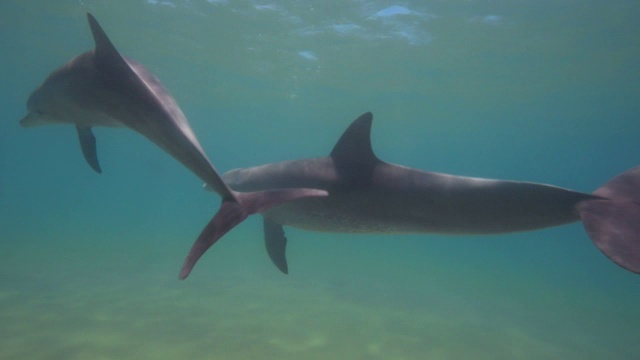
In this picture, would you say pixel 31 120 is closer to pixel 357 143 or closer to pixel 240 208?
pixel 240 208

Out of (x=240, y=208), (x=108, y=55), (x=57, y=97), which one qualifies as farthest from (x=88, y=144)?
(x=240, y=208)

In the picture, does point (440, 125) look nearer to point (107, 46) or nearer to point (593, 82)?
point (593, 82)

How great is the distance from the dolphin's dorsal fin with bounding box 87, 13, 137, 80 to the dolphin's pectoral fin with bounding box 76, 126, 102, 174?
286 centimetres

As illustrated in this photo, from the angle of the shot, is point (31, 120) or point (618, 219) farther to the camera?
point (31, 120)

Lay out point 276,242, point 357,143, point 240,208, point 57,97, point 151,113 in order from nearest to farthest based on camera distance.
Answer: point 240,208, point 151,113, point 357,143, point 57,97, point 276,242

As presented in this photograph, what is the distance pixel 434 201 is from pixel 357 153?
1.14 metres

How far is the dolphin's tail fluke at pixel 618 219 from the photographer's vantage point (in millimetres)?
3610

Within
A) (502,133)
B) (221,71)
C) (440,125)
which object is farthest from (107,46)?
(502,133)

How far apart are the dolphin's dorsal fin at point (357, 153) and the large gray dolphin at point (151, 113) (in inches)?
47.3

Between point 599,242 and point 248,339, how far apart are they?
718 centimetres

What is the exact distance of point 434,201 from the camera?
486 cm

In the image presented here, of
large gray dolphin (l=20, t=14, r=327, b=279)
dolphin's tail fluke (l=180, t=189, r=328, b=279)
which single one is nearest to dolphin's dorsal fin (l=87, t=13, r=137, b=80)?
large gray dolphin (l=20, t=14, r=327, b=279)

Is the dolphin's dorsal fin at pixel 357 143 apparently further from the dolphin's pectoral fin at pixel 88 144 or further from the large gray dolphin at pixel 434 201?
the dolphin's pectoral fin at pixel 88 144

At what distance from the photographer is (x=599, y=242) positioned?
3.83 metres
